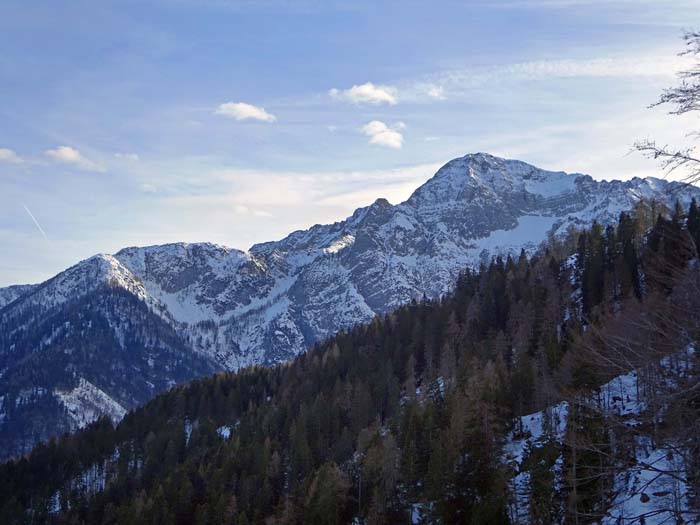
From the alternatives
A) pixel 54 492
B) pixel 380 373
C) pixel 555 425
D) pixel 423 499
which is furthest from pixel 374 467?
pixel 54 492

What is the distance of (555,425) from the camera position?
55406mm

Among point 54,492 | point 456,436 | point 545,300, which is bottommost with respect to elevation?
point 54,492

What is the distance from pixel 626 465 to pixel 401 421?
222 ft

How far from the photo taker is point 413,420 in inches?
2667

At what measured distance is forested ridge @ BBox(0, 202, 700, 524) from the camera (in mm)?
40562

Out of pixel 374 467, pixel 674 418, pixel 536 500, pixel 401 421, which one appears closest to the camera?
pixel 674 418

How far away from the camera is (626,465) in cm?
866

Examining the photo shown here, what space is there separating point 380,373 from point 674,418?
96854mm

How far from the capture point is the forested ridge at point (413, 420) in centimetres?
4056

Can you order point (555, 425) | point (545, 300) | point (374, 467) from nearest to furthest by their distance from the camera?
point (555, 425) → point (374, 467) → point (545, 300)

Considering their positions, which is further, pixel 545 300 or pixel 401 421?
pixel 545 300

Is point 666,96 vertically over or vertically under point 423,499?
over

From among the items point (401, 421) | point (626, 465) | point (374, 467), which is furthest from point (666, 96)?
point (401, 421)

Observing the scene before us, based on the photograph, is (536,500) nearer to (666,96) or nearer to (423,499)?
(423,499)
